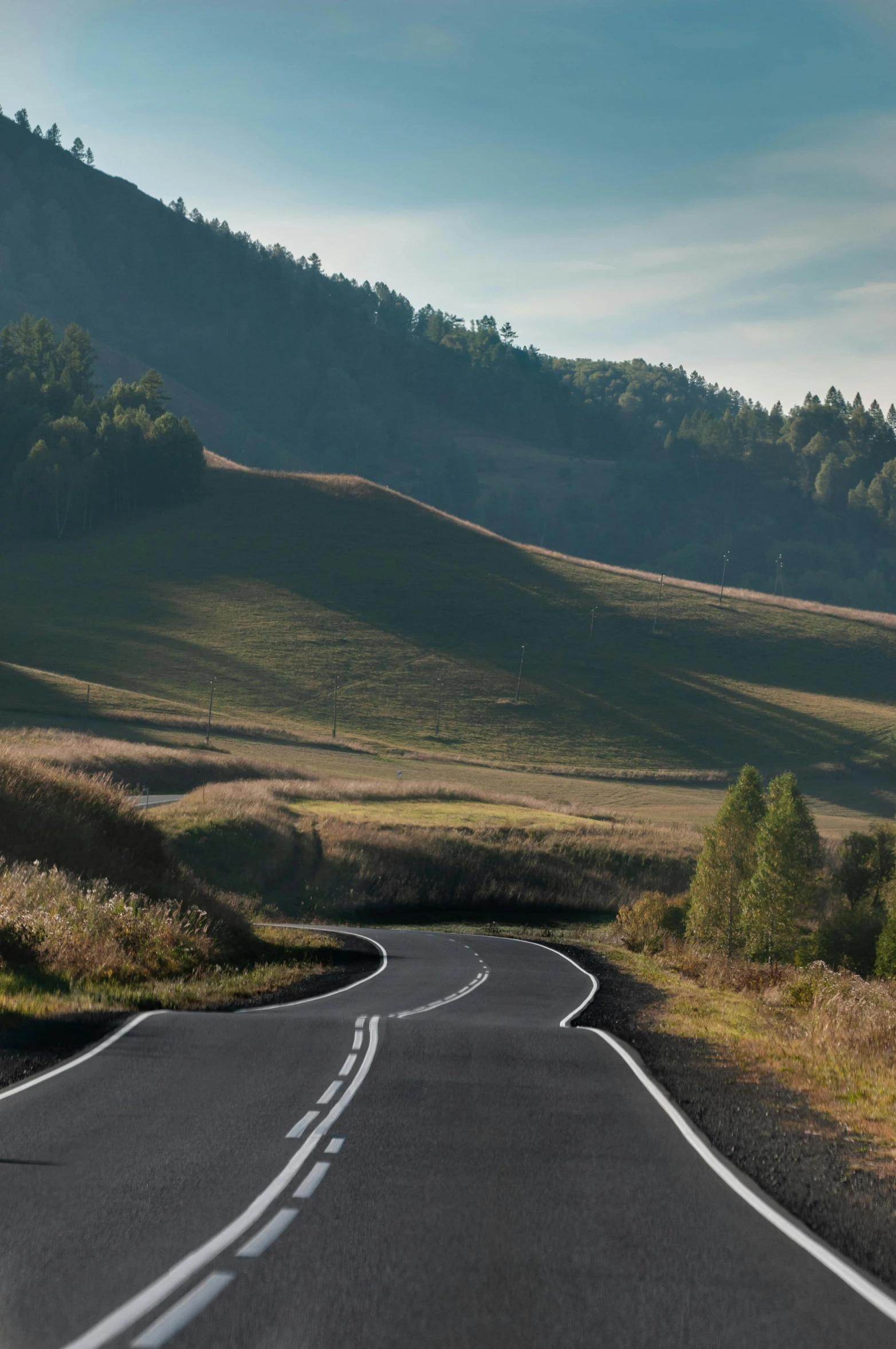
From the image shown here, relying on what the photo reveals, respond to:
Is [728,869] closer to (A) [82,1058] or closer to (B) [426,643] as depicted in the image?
(A) [82,1058]

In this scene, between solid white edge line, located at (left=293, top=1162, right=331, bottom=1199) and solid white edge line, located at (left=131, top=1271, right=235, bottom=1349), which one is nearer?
solid white edge line, located at (left=131, top=1271, right=235, bottom=1349)

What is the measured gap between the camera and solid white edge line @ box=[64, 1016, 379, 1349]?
240 inches

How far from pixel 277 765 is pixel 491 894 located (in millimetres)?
30503

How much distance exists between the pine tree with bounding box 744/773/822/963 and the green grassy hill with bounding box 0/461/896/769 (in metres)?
56.0

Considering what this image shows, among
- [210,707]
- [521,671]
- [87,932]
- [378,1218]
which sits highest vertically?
[378,1218]

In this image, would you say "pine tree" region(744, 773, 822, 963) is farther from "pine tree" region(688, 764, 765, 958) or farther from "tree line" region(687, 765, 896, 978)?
"pine tree" region(688, 764, 765, 958)

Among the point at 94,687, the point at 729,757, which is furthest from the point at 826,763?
the point at 94,687

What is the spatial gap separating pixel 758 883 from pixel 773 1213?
49.8 metres

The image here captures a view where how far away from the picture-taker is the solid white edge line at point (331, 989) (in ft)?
69.4

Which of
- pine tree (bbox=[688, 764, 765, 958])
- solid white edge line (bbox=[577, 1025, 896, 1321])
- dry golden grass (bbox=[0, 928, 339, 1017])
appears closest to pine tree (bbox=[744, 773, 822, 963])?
pine tree (bbox=[688, 764, 765, 958])

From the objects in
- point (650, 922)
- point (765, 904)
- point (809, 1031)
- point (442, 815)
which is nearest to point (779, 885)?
point (765, 904)

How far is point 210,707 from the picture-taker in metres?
113

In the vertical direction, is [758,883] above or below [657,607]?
below

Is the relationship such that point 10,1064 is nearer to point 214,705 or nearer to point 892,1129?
point 892,1129
